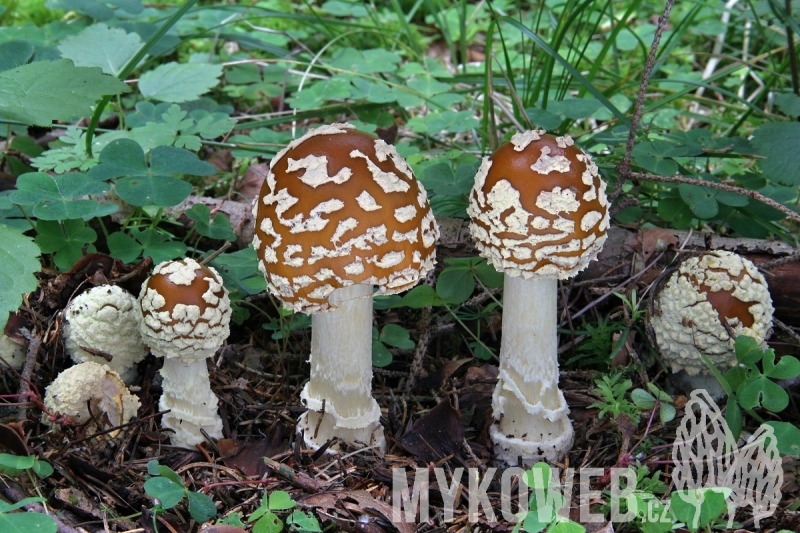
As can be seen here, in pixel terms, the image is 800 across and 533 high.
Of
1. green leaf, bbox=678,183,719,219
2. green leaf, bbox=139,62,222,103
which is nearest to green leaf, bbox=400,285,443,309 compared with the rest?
green leaf, bbox=678,183,719,219

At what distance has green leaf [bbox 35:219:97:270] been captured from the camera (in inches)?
144

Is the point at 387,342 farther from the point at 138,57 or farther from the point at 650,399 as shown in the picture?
the point at 138,57

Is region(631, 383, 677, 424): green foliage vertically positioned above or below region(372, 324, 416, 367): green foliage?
above

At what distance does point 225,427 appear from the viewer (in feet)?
11.5

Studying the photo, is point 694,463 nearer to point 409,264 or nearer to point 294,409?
point 409,264

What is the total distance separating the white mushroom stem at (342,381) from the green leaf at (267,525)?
2.22 feet

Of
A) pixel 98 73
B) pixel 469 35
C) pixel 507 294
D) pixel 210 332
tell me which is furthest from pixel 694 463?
pixel 469 35

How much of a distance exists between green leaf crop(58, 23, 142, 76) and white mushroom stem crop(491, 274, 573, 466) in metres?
3.13

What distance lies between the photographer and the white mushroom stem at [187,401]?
3.32 meters

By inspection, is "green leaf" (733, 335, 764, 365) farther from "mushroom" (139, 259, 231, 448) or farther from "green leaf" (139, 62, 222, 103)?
"green leaf" (139, 62, 222, 103)

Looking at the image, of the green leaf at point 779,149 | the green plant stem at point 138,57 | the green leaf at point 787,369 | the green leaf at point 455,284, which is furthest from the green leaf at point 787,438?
the green plant stem at point 138,57

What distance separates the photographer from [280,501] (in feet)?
8.86

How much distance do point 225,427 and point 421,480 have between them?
1.04m

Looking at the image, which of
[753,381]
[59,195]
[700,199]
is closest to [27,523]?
[59,195]
